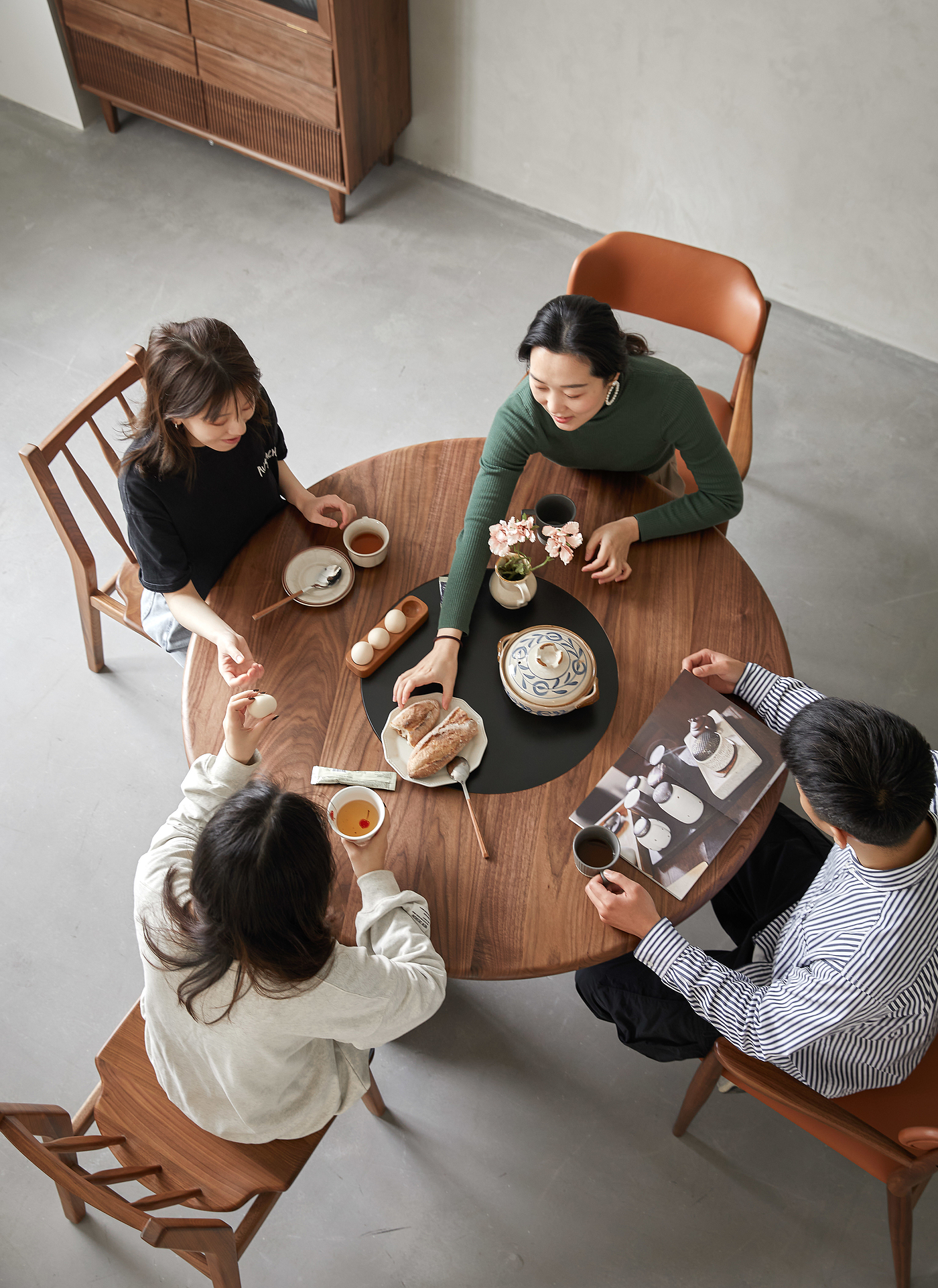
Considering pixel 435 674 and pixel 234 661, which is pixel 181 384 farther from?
pixel 435 674

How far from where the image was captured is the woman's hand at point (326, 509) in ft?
6.79

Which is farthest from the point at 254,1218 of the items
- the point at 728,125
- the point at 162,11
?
the point at 162,11

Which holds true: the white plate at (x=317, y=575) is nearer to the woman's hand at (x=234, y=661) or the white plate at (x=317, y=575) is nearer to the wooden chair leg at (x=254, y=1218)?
the woman's hand at (x=234, y=661)

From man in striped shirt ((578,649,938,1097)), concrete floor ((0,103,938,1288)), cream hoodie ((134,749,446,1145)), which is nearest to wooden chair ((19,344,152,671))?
concrete floor ((0,103,938,1288))

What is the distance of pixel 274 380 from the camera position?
11.4 feet

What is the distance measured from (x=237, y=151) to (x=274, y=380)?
1.38 metres

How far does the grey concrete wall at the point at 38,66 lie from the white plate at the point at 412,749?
3.88 m

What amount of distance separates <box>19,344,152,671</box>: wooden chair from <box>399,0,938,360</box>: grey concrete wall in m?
2.22

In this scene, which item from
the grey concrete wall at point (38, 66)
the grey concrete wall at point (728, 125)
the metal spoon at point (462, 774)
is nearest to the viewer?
the metal spoon at point (462, 774)

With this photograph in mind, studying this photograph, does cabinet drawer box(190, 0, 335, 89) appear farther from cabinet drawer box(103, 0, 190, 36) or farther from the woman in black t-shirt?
the woman in black t-shirt

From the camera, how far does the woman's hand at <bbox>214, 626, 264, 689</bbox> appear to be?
1816 millimetres

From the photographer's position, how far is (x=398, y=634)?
75.4 inches

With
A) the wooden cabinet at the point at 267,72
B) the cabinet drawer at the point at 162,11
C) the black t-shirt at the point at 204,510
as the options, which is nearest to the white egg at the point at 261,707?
the black t-shirt at the point at 204,510

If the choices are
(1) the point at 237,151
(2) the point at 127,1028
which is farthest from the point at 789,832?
(1) the point at 237,151
